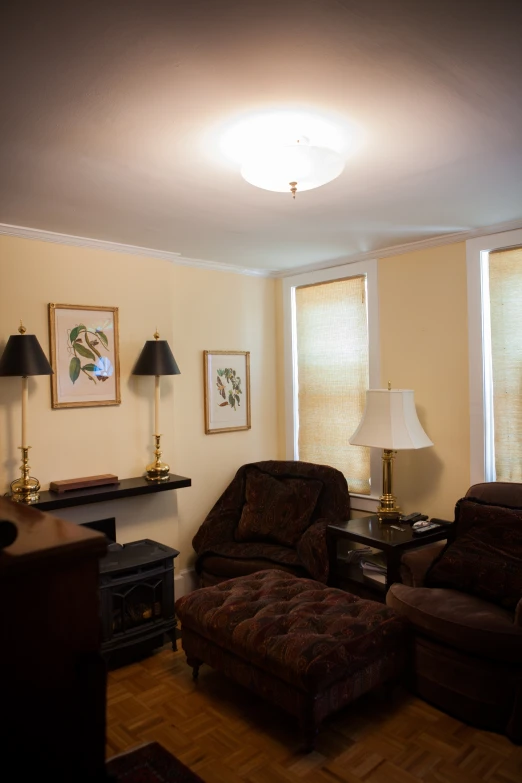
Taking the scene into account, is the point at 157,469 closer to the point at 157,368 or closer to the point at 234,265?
the point at 157,368

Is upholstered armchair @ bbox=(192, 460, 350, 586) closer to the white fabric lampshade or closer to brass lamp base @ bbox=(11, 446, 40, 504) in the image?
the white fabric lampshade

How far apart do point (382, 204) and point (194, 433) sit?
2128mm

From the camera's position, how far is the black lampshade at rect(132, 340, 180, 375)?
11.8ft

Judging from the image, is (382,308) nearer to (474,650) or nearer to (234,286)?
(234,286)

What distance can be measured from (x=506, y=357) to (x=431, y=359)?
19.1 inches

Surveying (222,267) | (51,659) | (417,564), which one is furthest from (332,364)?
(51,659)

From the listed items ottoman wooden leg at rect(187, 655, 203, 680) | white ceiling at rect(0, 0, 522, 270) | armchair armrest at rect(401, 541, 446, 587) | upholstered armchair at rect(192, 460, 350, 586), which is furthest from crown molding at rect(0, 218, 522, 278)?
ottoman wooden leg at rect(187, 655, 203, 680)

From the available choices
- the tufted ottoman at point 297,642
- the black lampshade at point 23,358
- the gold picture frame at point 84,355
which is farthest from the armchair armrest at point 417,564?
the black lampshade at point 23,358

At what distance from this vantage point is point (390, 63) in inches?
63.8

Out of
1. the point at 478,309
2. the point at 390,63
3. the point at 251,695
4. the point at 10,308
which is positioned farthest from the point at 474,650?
the point at 10,308

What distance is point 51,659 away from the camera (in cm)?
83

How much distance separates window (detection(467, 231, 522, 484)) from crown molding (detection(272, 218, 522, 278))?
0.15ft

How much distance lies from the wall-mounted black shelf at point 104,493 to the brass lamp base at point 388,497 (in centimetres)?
127

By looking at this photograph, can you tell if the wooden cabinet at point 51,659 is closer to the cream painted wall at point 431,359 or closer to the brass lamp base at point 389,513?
the brass lamp base at point 389,513
